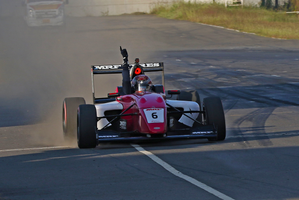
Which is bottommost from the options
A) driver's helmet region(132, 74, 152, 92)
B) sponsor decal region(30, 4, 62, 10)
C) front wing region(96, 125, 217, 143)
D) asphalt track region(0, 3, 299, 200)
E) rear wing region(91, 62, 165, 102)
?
asphalt track region(0, 3, 299, 200)

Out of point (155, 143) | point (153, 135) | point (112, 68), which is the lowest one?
point (155, 143)

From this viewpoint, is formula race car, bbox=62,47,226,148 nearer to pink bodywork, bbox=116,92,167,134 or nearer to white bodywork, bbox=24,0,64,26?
pink bodywork, bbox=116,92,167,134

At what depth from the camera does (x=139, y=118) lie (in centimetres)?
954

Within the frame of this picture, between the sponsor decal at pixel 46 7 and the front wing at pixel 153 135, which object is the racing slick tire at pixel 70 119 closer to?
the front wing at pixel 153 135

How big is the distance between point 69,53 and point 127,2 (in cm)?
3132

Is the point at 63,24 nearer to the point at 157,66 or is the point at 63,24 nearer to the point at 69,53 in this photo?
the point at 69,53

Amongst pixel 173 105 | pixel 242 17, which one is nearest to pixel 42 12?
pixel 242 17

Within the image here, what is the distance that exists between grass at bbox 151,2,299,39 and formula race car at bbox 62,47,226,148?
29274mm

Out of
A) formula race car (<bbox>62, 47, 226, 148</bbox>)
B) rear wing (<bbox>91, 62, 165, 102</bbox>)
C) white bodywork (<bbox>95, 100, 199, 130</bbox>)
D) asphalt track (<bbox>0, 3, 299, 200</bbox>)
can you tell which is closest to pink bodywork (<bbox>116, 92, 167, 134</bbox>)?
formula race car (<bbox>62, 47, 226, 148</bbox>)

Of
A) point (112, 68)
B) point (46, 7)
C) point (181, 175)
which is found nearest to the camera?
point (181, 175)

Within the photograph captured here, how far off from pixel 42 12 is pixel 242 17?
2031cm

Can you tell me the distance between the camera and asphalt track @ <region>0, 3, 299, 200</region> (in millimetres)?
6883

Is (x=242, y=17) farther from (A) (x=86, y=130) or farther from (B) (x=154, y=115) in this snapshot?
(A) (x=86, y=130)

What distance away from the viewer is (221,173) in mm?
7418
